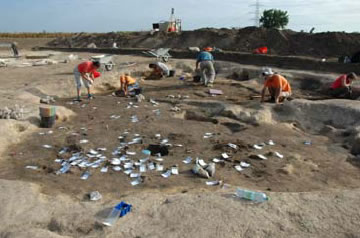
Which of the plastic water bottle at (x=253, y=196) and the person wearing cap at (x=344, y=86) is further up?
the person wearing cap at (x=344, y=86)

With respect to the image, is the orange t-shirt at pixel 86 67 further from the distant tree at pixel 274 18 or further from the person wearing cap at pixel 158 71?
the distant tree at pixel 274 18

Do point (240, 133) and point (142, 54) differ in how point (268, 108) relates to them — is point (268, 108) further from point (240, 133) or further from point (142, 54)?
point (142, 54)

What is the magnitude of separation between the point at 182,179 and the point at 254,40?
2001 cm

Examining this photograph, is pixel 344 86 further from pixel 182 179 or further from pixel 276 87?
pixel 182 179

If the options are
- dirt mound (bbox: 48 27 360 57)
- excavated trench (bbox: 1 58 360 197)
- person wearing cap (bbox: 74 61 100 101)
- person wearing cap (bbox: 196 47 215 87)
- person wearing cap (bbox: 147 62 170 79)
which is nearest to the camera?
excavated trench (bbox: 1 58 360 197)

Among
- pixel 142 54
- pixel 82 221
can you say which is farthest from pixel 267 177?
pixel 142 54

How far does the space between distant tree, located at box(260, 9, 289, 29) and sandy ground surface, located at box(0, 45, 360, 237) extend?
92.9ft

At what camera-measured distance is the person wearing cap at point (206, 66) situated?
11219mm

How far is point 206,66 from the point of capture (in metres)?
11.3

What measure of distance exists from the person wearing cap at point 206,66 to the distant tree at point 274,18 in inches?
1026

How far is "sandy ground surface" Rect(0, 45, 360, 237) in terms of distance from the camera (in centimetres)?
351

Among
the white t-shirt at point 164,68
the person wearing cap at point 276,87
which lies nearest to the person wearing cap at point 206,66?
the white t-shirt at point 164,68

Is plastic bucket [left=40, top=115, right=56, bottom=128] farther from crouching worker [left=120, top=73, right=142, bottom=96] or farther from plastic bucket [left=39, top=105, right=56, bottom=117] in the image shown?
crouching worker [left=120, top=73, right=142, bottom=96]

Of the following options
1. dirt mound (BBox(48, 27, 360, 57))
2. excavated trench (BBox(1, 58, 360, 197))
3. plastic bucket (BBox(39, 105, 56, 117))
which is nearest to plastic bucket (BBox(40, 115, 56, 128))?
plastic bucket (BBox(39, 105, 56, 117))
